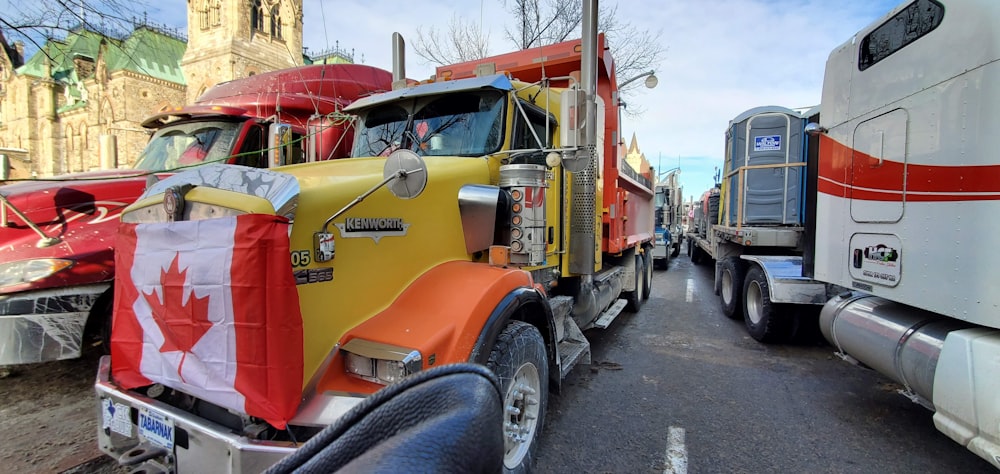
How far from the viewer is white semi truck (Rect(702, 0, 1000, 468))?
107 inches

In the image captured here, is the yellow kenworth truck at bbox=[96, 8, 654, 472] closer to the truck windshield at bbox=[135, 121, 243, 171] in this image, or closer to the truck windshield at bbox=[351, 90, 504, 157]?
the truck windshield at bbox=[351, 90, 504, 157]

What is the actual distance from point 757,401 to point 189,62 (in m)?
43.0

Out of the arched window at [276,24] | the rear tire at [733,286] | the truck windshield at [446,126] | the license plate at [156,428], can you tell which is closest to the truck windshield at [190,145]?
the truck windshield at [446,126]

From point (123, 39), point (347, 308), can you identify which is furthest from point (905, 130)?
point (123, 39)

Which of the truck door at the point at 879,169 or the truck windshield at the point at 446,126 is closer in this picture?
the truck door at the point at 879,169

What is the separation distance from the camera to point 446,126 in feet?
12.4

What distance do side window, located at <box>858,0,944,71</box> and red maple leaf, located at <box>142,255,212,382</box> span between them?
4.71 metres

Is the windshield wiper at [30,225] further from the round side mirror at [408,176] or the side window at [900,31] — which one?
the side window at [900,31]

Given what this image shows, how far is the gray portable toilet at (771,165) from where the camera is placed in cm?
689

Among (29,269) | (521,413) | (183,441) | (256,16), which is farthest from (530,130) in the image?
(256,16)

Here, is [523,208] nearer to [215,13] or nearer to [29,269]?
A: [29,269]

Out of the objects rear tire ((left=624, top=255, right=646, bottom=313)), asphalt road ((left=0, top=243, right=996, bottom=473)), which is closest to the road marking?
asphalt road ((left=0, top=243, right=996, bottom=473))

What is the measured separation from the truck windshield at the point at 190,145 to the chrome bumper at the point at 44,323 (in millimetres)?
2379

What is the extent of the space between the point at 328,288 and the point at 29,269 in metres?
2.99
